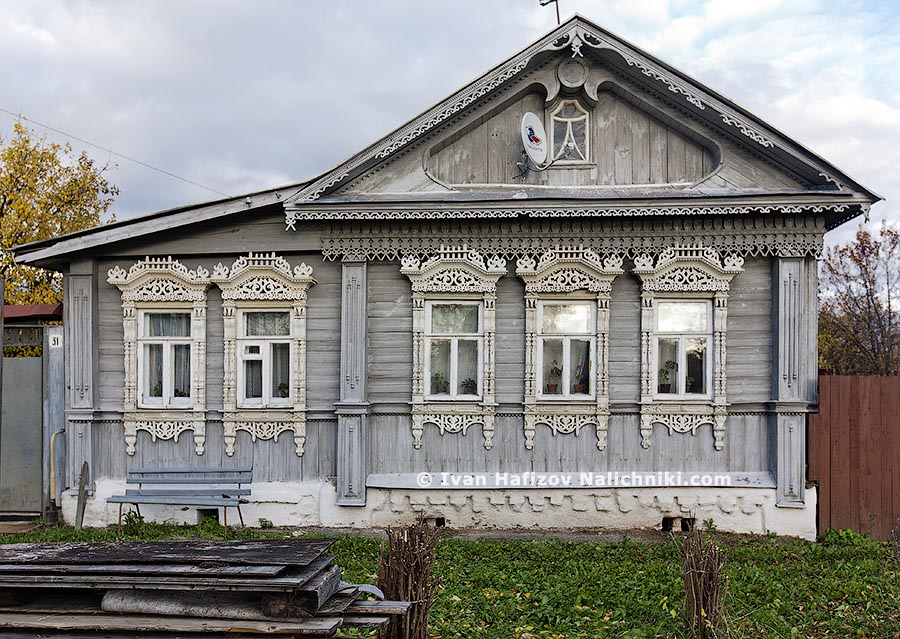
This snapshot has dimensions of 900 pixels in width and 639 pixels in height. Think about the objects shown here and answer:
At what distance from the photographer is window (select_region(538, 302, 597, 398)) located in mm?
8875

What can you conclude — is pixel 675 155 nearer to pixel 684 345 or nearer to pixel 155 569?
pixel 684 345

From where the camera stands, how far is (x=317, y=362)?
904 centimetres

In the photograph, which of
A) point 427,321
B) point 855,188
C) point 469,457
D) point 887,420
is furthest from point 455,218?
point 887,420

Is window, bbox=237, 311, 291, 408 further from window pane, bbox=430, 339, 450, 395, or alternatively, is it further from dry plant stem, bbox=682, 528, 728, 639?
dry plant stem, bbox=682, 528, 728, 639

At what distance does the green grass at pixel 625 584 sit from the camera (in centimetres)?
559

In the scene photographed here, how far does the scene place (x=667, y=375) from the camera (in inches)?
349

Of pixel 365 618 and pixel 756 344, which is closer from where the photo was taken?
pixel 365 618

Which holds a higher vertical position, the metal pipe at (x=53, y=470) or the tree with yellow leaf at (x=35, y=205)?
the tree with yellow leaf at (x=35, y=205)

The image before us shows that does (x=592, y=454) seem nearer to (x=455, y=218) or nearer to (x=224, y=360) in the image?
(x=455, y=218)

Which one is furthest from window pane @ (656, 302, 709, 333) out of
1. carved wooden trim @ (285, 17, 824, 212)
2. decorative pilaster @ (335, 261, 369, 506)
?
decorative pilaster @ (335, 261, 369, 506)

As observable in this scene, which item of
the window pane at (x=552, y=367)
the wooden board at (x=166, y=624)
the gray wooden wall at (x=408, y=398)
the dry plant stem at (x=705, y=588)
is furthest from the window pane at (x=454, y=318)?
the wooden board at (x=166, y=624)

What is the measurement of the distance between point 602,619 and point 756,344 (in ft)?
15.3

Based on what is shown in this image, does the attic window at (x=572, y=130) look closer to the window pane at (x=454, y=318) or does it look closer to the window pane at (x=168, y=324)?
the window pane at (x=454, y=318)

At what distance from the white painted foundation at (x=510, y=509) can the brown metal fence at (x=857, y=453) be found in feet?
1.59
